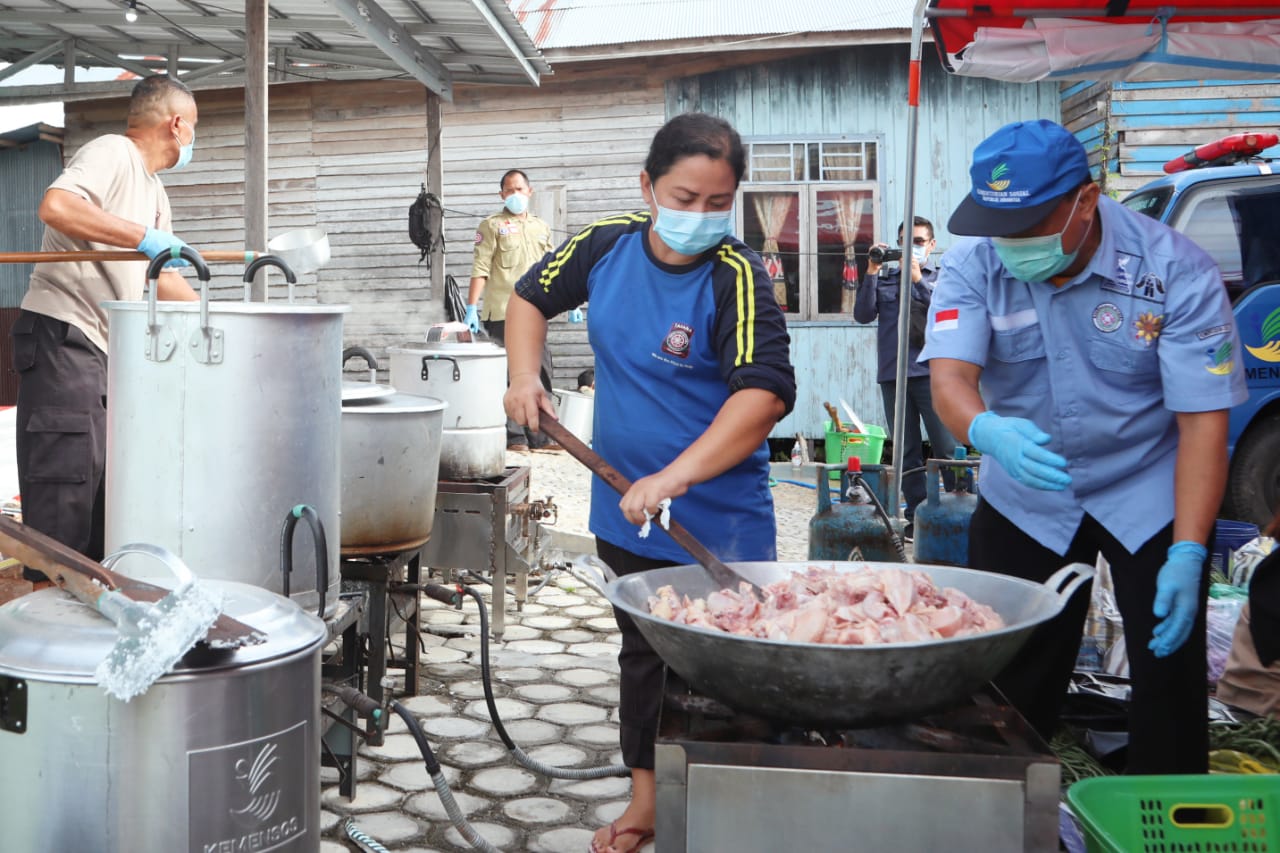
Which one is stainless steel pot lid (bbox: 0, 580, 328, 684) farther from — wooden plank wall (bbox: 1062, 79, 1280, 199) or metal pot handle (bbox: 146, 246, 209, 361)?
wooden plank wall (bbox: 1062, 79, 1280, 199)

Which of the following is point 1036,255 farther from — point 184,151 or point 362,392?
point 184,151

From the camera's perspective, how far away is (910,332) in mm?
Answer: 8219

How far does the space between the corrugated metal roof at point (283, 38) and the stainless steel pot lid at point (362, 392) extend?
355 cm

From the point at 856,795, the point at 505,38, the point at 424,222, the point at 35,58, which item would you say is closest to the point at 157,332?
the point at 856,795

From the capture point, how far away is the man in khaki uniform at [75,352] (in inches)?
148

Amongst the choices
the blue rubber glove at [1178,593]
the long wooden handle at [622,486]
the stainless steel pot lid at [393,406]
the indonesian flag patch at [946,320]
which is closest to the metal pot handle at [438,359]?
the stainless steel pot lid at [393,406]

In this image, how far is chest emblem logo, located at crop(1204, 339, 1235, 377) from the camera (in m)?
2.51

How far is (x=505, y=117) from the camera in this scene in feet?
40.5

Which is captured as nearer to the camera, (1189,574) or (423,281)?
(1189,574)

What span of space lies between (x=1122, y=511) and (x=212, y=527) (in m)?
2.19

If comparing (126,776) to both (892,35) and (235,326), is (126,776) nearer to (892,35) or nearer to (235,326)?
(235,326)

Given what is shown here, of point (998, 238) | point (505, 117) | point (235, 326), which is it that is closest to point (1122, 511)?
point (998, 238)

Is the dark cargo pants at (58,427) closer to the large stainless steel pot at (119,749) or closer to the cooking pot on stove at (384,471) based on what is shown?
the cooking pot on stove at (384,471)

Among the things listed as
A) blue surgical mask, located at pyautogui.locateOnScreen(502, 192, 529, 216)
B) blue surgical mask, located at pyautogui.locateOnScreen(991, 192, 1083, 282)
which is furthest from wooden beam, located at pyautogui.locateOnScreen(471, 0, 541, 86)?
blue surgical mask, located at pyautogui.locateOnScreen(991, 192, 1083, 282)
